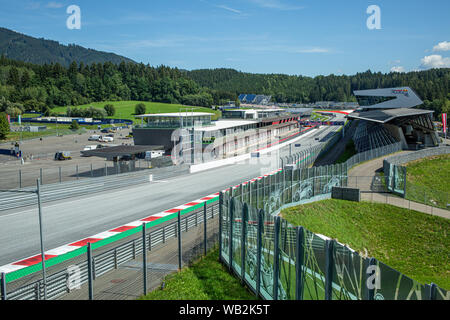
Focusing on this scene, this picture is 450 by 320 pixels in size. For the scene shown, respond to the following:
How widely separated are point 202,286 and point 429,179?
31.0 m

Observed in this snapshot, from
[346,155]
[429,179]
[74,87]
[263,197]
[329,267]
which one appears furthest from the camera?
[74,87]

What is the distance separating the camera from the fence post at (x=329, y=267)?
19.3 ft

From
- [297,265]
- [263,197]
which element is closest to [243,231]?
[297,265]

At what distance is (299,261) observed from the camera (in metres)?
6.66

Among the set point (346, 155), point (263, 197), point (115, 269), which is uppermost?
point (263, 197)

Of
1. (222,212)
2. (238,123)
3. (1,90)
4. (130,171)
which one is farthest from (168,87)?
(222,212)

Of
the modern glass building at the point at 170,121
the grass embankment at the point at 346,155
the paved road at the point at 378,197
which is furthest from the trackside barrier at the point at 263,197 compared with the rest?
the grass embankment at the point at 346,155

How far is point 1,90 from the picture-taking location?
14588 centimetres

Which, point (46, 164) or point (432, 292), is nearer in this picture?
point (432, 292)

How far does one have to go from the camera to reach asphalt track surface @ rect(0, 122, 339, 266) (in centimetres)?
1418

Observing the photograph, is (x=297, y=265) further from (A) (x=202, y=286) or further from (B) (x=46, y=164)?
(B) (x=46, y=164)

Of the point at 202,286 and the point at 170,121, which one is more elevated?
the point at 170,121
